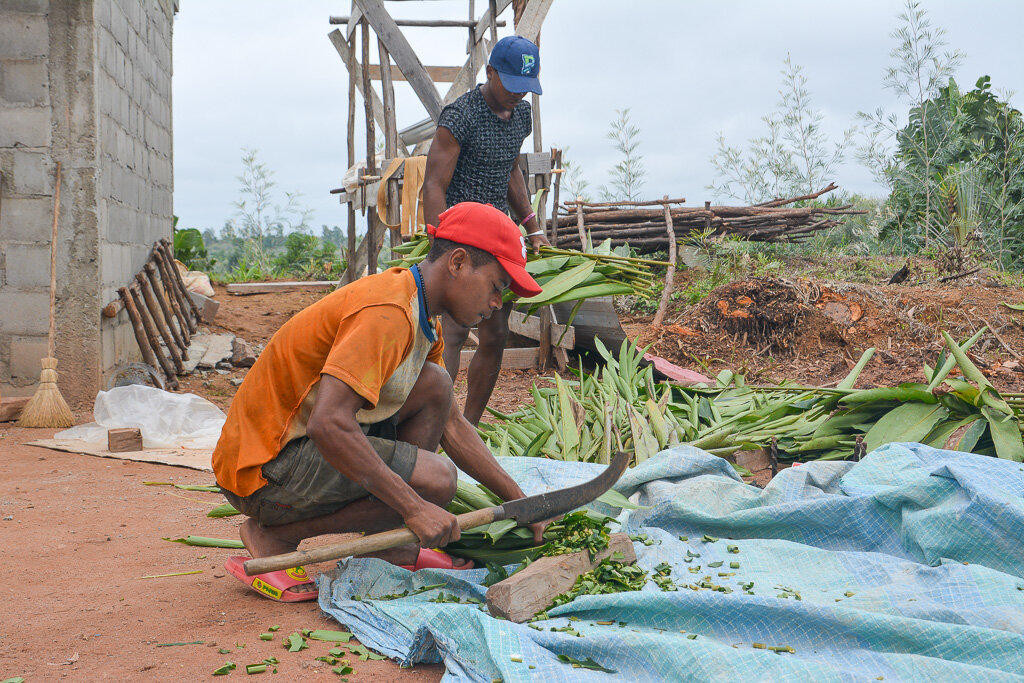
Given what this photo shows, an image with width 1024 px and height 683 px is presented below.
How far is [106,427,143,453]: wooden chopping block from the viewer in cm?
437

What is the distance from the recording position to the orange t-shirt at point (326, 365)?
1884 millimetres

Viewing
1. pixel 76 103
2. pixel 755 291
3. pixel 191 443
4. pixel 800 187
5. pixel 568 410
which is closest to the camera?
pixel 568 410

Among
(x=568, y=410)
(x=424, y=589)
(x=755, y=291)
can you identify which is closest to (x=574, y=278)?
(x=568, y=410)

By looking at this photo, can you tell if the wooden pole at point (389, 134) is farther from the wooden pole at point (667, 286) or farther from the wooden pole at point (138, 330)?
the wooden pole at point (667, 286)

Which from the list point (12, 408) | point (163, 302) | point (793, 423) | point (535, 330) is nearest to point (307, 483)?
point (793, 423)

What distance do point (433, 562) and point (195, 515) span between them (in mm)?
1306

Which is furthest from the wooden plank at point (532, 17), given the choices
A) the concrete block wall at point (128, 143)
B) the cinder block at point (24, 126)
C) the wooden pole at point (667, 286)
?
the cinder block at point (24, 126)

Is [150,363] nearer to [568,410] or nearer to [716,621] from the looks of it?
[568,410]

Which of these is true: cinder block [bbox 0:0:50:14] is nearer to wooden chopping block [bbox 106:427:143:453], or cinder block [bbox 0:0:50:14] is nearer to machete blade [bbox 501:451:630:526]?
wooden chopping block [bbox 106:427:143:453]

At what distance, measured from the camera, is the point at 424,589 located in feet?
7.29

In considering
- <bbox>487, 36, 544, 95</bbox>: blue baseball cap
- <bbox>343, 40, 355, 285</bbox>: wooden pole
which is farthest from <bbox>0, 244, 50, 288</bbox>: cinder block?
<bbox>343, 40, 355, 285</bbox>: wooden pole

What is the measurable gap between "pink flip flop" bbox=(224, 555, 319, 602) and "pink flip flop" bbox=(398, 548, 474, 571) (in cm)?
28

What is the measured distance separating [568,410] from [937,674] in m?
1.99

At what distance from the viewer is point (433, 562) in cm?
237
